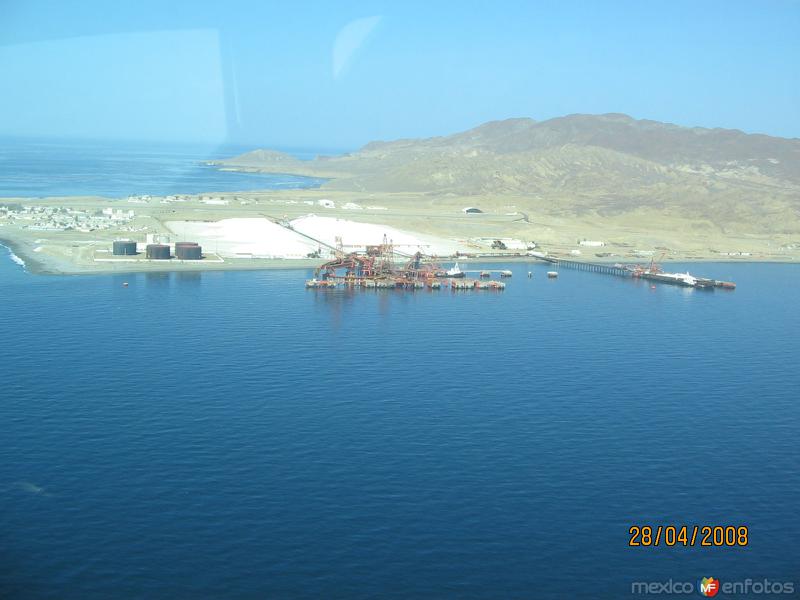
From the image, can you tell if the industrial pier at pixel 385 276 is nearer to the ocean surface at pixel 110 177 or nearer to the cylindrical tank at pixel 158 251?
the cylindrical tank at pixel 158 251

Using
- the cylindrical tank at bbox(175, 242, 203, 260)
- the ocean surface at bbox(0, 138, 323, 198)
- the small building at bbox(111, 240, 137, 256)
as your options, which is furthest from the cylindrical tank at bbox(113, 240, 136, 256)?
the ocean surface at bbox(0, 138, 323, 198)

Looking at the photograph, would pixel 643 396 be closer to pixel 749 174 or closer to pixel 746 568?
pixel 746 568

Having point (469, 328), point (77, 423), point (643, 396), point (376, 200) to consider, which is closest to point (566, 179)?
point (376, 200)

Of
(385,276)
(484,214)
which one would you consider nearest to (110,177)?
(484,214)

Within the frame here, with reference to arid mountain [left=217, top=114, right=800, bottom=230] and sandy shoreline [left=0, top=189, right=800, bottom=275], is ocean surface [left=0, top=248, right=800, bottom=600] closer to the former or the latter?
sandy shoreline [left=0, top=189, right=800, bottom=275]

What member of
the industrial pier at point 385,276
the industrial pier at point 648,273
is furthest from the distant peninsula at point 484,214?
the industrial pier at point 385,276

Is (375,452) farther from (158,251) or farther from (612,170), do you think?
(612,170)

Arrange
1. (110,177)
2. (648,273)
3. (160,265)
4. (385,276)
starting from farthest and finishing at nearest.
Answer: (110,177), (648,273), (160,265), (385,276)
